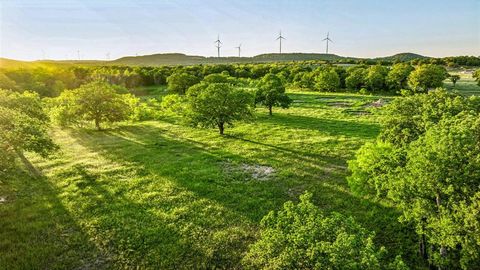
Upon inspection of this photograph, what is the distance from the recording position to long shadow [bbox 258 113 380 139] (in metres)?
58.8

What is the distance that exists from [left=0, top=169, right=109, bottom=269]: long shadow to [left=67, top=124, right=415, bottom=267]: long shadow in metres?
5.27

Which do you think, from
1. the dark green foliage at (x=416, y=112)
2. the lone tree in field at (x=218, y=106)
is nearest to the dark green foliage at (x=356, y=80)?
the lone tree in field at (x=218, y=106)

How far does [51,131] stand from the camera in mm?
68875

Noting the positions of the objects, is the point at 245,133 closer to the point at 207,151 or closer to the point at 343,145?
the point at 207,151

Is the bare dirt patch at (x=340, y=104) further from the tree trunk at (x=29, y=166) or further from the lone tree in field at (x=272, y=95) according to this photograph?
the tree trunk at (x=29, y=166)

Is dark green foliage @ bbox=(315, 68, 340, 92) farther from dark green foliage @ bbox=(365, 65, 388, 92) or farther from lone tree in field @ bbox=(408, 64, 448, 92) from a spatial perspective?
lone tree in field @ bbox=(408, 64, 448, 92)

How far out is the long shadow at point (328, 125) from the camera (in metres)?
58.8

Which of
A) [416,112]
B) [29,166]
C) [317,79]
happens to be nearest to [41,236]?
[29,166]

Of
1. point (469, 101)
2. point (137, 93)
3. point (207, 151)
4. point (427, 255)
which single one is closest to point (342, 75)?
point (137, 93)

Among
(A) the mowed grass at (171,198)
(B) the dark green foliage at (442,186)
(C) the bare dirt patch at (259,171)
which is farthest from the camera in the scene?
(C) the bare dirt patch at (259,171)

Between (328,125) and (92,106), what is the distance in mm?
45379

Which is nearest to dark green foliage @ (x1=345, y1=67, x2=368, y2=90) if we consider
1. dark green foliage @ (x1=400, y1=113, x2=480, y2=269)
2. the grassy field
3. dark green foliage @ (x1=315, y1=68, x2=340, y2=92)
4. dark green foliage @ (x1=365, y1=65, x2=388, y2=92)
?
dark green foliage @ (x1=365, y1=65, x2=388, y2=92)

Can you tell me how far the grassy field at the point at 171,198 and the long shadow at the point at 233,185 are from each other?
117mm

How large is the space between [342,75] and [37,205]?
125 m
